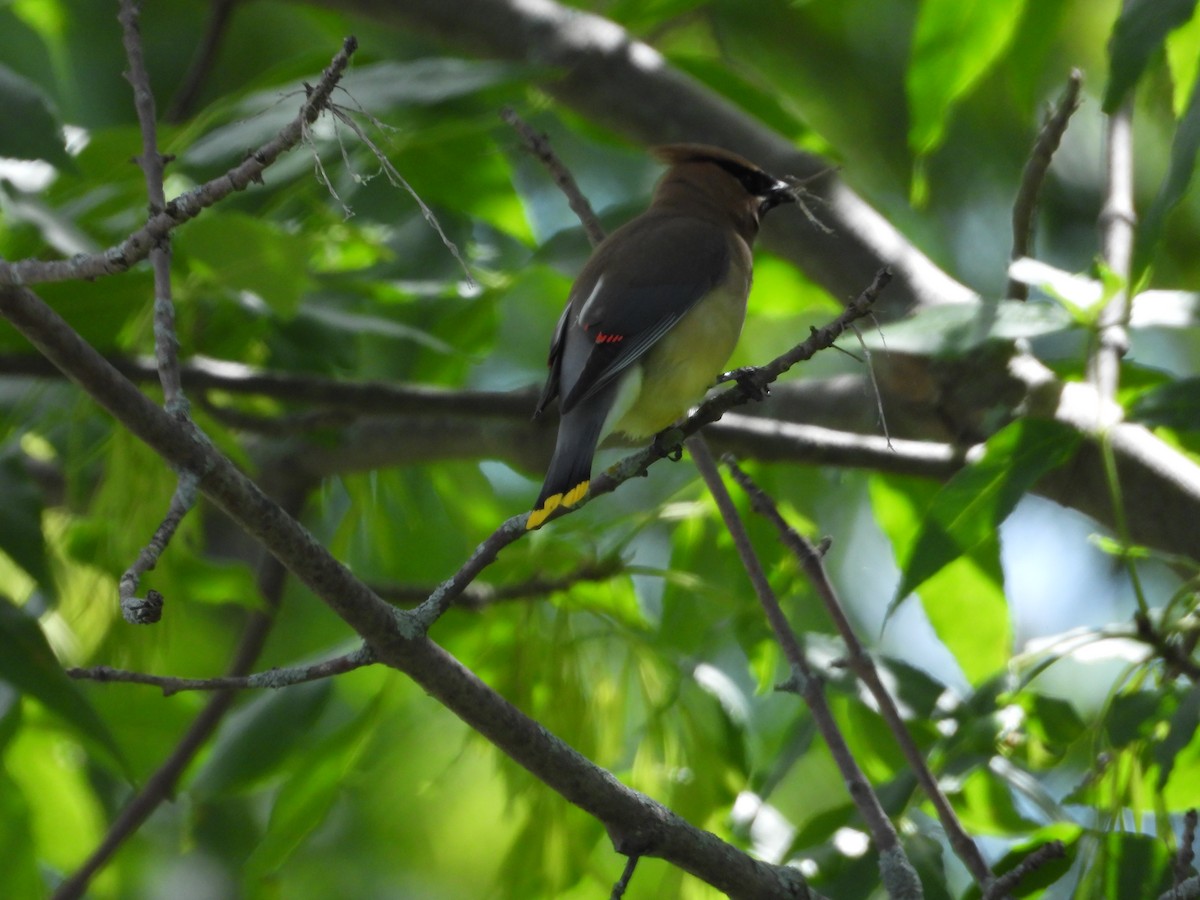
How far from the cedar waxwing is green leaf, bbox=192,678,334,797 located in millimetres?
760

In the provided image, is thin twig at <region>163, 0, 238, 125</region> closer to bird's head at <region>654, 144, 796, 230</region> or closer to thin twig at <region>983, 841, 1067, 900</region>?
bird's head at <region>654, 144, 796, 230</region>

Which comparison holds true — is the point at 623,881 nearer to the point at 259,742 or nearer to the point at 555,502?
the point at 555,502

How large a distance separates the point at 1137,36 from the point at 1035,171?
2.20 feet

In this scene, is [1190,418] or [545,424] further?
[545,424]

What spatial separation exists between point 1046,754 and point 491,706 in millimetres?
1206

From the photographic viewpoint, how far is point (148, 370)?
274 cm

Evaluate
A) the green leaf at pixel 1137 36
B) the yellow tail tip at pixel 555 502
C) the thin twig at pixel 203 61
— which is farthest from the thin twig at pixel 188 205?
the thin twig at pixel 203 61

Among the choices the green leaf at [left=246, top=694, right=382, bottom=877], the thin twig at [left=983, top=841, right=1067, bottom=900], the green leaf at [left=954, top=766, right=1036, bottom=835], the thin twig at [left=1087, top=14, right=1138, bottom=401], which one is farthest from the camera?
the green leaf at [left=246, top=694, right=382, bottom=877]

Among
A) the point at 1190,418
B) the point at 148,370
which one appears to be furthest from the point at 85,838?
the point at 1190,418

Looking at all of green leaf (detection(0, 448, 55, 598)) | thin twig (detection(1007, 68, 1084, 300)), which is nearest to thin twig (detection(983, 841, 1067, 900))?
thin twig (detection(1007, 68, 1084, 300))

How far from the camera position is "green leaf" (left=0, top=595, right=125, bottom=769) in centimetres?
212

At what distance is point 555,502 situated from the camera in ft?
7.04

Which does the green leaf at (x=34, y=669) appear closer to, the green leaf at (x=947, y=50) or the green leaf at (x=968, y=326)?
the green leaf at (x=968, y=326)

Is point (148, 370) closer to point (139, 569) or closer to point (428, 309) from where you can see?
point (428, 309)
